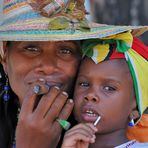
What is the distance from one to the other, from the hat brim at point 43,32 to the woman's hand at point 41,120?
296 millimetres

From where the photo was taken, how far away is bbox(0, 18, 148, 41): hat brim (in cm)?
347

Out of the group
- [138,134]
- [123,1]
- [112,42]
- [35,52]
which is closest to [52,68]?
[35,52]

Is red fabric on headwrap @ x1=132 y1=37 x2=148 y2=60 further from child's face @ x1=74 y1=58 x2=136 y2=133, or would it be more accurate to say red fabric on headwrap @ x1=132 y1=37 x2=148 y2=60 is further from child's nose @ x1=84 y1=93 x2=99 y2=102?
child's nose @ x1=84 y1=93 x2=99 y2=102

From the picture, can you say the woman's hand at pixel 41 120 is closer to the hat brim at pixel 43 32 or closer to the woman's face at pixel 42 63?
the woman's face at pixel 42 63

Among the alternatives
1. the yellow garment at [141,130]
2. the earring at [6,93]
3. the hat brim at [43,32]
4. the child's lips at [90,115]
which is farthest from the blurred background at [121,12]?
the child's lips at [90,115]

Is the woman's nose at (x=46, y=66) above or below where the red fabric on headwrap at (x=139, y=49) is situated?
below

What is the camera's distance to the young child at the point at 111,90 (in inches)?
138

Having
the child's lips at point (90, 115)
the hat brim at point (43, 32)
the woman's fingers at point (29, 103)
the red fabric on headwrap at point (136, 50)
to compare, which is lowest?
the child's lips at point (90, 115)

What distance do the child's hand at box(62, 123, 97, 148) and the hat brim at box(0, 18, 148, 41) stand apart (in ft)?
1.71

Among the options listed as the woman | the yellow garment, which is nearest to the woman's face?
the woman

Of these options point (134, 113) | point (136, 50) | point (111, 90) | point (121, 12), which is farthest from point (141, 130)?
point (121, 12)

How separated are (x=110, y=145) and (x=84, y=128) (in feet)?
1.12

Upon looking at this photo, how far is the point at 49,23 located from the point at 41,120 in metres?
0.56

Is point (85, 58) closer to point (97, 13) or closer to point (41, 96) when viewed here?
point (41, 96)
